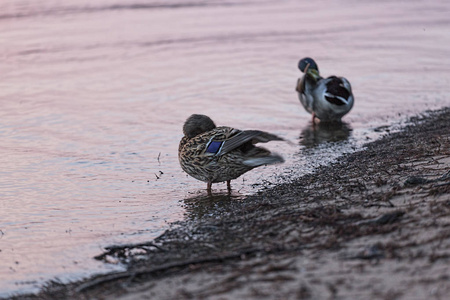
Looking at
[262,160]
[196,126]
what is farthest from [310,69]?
[262,160]

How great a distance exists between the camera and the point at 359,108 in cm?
1154

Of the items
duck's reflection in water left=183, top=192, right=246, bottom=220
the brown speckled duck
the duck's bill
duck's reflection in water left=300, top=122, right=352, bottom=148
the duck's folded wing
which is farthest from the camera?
the duck's bill

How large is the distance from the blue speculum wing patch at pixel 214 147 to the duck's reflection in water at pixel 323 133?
2.63m

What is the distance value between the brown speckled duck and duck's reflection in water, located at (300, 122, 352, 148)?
8.26 feet

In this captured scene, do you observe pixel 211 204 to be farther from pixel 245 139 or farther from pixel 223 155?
pixel 245 139

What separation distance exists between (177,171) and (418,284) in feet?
15.8

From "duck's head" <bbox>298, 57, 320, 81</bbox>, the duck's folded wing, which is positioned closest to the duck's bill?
"duck's head" <bbox>298, 57, 320, 81</bbox>

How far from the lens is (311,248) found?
4.30m

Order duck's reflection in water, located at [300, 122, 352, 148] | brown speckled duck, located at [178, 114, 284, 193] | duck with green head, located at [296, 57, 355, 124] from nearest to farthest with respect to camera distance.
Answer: brown speckled duck, located at [178, 114, 284, 193]
duck's reflection in water, located at [300, 122, 352, 148]
duck with green head, located at [296, 57, 355, 124]

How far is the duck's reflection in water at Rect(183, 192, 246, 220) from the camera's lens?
20.5 feet

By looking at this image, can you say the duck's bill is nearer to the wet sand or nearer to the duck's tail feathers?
the duck's tail feathers

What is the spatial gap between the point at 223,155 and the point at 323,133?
12.1 feet

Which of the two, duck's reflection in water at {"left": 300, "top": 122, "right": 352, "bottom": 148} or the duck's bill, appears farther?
the duck's bill

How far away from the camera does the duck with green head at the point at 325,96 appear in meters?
10.7
